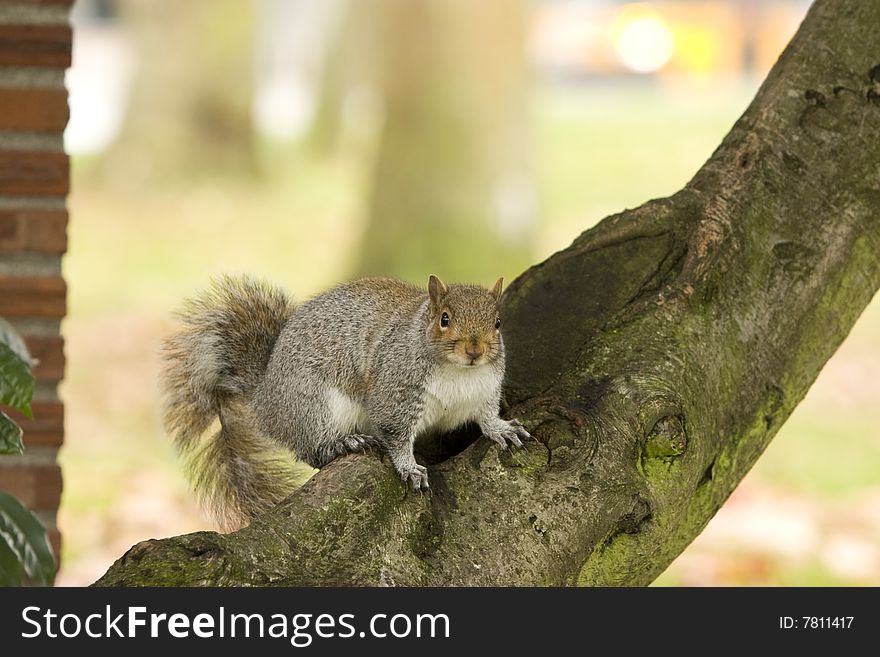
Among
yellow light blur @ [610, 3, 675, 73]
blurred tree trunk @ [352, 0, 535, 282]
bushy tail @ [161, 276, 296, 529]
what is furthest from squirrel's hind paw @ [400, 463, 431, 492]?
yellow light blur @ [610, 3, 675, 73]

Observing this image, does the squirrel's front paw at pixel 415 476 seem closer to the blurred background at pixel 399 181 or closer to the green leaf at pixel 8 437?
the green leaf at pixel 8 437

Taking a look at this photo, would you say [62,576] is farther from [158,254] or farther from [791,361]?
[158,254]

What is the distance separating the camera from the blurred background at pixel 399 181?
166 inches

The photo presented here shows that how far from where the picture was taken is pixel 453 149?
242 inches

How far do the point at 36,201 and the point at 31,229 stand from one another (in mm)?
47

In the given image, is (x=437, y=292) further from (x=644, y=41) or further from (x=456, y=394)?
(x=644, y=41)

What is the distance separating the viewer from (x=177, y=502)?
13.6ft

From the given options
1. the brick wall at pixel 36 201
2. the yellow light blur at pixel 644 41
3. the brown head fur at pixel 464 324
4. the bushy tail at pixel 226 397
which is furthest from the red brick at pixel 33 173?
the yellow light blur at pixel 644 41

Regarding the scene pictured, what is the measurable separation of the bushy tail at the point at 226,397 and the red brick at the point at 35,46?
1.47 feet

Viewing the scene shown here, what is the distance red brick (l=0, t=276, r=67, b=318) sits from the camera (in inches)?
80.4

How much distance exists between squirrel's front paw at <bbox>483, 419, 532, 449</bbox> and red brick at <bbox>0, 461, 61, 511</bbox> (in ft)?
2.79

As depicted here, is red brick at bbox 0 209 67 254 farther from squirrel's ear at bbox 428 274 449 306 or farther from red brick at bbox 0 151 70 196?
squirrel's ear at bbox 428 274 449 306

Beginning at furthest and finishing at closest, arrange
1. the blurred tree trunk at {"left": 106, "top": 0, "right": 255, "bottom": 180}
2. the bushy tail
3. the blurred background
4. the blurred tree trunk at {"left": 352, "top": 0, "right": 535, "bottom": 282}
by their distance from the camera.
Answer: the blurred tree trunk at {"left": 106, "top": 0, "right": 255, "bottom": 180}, the blurred tree trunk at {"left": 352, "top": 0, "right": 535, "bottom": 282}, the blurred background, the bushy tail

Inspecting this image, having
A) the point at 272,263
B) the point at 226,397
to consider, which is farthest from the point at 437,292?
the point at 272,263
